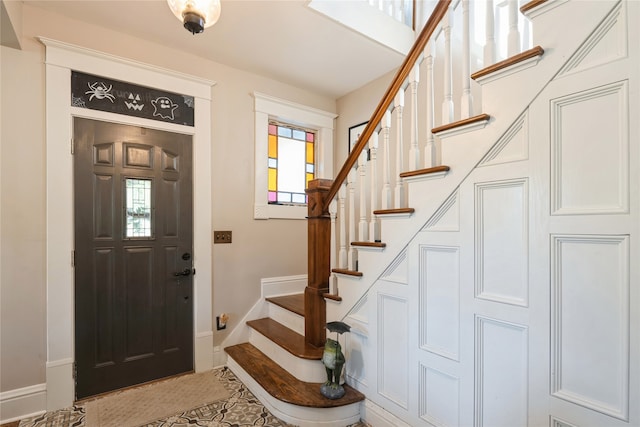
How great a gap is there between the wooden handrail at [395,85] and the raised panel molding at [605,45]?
68 centimetres

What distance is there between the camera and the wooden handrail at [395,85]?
1.58 metres

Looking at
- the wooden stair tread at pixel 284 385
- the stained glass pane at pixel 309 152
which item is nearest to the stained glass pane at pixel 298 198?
the stained glass pane at pixel 309 152

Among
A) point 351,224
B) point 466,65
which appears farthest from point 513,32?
point 351,224

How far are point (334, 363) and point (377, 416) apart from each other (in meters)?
0.40

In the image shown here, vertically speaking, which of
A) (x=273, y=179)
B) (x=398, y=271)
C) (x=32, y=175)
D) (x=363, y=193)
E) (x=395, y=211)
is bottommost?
(x=398, y=271)

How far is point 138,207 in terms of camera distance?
2424mm

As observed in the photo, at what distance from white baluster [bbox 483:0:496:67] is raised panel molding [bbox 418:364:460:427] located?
5.05ft

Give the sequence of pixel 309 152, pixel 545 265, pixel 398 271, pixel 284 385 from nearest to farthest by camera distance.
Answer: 1. pixel 545 265
2. pixel 398 271
3. pixel 284 385
4. pixel 309 152

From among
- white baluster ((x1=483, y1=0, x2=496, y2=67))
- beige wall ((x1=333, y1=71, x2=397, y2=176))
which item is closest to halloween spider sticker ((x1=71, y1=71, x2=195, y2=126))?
beige wall ((x1=333, y1=71, x2=397, y2=176))

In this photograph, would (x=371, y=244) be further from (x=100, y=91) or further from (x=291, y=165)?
(x=100, y=91)

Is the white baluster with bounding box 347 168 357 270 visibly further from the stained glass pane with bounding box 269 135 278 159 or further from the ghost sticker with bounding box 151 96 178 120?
the ghost sticker with bounding box 151 96 178 120

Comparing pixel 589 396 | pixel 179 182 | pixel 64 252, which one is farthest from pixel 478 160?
pixel 64 252

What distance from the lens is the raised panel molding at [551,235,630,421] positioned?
1045mm

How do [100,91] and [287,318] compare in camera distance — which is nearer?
[100,91]
